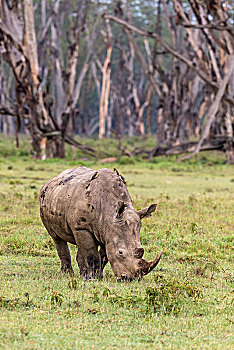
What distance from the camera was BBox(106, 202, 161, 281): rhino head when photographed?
5.84 metres

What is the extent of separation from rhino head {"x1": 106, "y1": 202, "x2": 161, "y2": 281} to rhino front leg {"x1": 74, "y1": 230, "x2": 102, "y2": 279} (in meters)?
0.32

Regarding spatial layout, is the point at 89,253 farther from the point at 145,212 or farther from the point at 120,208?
the point at 145,212

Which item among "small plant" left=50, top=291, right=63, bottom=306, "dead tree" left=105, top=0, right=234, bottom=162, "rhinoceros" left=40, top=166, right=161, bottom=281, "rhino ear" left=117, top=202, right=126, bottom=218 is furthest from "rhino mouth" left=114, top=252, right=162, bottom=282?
"dead tree" left=105, top=0, right=234, bottom=162

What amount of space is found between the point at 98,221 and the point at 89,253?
0.41 metres

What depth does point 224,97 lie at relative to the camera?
74.7ft

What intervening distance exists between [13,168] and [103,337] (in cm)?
1648

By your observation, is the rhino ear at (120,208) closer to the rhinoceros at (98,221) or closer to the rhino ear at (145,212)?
the rhinoceros at (98,221)

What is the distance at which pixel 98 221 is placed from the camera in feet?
20.5

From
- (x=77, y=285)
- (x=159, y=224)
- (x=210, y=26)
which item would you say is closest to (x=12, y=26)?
(x=210, y=26)

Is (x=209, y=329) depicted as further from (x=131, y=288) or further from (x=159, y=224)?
(x=159, y=224)

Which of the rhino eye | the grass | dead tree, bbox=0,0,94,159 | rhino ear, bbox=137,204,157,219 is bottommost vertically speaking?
the grass

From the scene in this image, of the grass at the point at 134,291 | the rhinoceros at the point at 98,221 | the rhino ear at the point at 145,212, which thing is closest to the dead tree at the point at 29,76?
the grass at the point at 134,291

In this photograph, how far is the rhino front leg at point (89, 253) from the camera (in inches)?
249

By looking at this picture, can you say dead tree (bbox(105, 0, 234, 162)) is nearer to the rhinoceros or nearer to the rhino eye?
the rhinoceros
